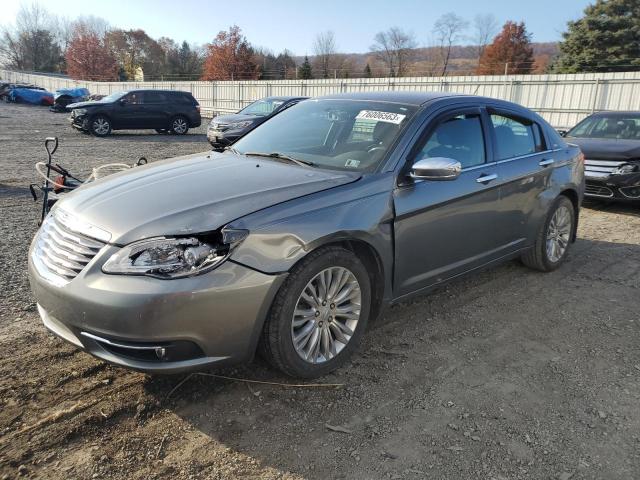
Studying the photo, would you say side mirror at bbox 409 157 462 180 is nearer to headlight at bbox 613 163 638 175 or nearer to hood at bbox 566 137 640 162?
headlight at bbox 613 163 638 175

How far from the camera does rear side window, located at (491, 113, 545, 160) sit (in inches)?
172

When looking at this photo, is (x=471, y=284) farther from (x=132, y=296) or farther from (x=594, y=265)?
(x=132, y=296)

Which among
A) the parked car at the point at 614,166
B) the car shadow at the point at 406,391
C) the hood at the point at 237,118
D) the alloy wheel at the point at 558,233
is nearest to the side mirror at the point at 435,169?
the car shadow at the point at 406,391

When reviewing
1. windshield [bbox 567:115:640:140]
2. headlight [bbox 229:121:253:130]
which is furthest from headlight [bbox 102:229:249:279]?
headlight [bbox 229:121:253:130]

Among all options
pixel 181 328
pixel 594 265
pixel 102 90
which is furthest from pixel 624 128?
pixel 102 90

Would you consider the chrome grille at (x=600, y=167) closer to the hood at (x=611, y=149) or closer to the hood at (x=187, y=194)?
the hood at (x=611, y=149)

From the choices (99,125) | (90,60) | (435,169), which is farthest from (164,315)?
(90,60)

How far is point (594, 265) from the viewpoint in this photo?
17.9 ft

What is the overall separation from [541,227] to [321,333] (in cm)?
284

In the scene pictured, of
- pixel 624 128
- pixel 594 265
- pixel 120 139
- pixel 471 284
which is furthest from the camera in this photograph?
pixel 120 139

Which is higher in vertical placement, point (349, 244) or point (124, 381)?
point (349, 244)

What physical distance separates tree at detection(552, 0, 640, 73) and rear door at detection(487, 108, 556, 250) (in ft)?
122

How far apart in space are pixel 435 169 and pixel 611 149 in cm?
615

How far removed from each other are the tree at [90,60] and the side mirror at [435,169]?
83.7 meters
